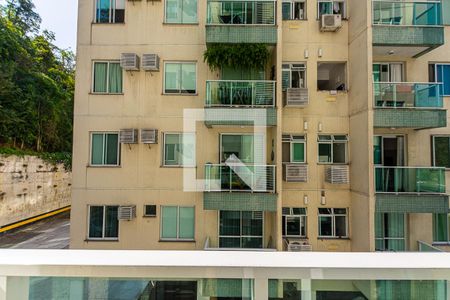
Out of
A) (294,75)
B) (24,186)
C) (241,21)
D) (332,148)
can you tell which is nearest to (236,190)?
(332,148)

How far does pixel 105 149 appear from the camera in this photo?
13.7 feet

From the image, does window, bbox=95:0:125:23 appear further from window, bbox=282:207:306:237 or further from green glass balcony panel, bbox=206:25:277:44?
window, bbox=282:207:306:237

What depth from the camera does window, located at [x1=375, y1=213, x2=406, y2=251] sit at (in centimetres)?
378

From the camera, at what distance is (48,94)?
218cm

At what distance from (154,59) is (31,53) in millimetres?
2253

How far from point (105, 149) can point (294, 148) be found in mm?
3122

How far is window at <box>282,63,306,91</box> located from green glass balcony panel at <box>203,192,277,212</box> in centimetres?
197

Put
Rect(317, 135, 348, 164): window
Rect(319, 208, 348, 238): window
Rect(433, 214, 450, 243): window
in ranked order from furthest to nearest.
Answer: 1. Rect(317, 135, 348, 164): window
2. Rect(319, 208, 348, 238): window
3. Rect(433, 214, 450, 243): window

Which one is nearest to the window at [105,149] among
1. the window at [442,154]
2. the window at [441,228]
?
the window at [441,228]

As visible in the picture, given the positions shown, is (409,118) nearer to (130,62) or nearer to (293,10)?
(293,10)

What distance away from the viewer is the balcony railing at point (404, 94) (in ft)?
12.9

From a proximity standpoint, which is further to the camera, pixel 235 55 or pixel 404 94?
pixel 235 55

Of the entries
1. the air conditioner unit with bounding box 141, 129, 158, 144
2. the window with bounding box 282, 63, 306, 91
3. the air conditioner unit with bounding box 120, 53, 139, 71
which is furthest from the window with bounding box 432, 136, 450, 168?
the air conditioner unit with bounding box 120, 53, 139, 71

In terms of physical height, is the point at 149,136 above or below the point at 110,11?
below
